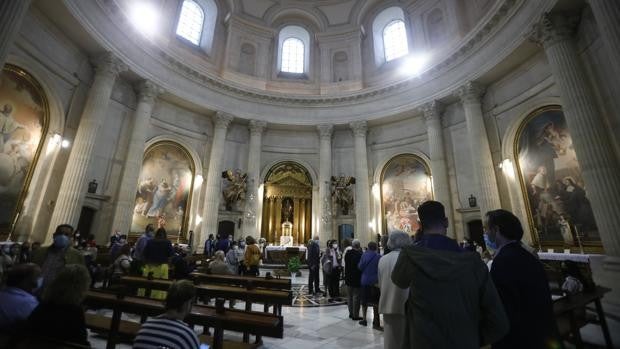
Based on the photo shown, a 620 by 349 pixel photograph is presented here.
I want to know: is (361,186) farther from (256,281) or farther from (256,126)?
(256,281)

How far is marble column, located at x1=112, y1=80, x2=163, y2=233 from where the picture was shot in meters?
11.6

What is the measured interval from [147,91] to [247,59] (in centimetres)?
724

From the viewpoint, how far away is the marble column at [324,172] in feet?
50.2

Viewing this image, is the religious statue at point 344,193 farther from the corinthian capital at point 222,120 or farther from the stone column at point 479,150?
the corinthian capital at point 222,120

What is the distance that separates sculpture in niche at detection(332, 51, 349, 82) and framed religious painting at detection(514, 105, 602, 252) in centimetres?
1084

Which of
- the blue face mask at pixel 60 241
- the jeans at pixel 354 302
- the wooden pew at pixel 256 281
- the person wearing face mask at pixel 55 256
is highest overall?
the blue face mask at pixel 60 241

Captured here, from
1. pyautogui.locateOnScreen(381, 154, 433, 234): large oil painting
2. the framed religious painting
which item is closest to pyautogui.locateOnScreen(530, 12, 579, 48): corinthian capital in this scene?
the framed religious painting

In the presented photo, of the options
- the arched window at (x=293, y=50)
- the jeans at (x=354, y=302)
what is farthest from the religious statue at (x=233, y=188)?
the jeans at (x=354, y=302)

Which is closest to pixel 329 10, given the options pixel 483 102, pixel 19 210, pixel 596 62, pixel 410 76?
pixel 410 76

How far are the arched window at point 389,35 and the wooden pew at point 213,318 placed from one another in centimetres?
1774

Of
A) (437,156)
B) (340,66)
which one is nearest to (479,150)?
(437,156)

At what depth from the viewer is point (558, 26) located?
28.7 feet

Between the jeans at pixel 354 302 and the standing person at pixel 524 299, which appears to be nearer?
the standing person at pixel 524 299

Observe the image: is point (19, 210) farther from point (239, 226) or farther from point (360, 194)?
point (360, 194)
